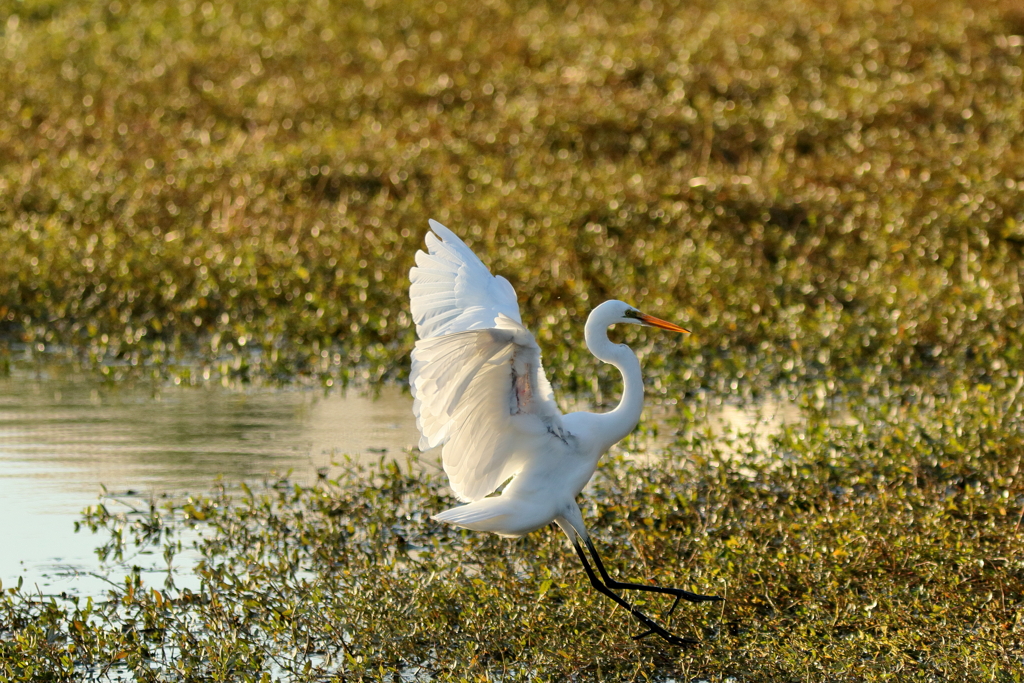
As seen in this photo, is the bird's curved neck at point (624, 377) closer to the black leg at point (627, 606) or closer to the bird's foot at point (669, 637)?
the black leg at point (627, 606)

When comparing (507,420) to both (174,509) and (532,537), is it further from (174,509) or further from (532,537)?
(174,509)

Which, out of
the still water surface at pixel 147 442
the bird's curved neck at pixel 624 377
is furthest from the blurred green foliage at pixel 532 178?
the bird's curved neck at pixel 624 377

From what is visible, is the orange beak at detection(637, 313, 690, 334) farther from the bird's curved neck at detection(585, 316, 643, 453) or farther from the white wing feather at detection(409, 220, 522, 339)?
the white wing feather at detection(409, 220, 522, 339)

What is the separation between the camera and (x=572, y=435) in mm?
4102

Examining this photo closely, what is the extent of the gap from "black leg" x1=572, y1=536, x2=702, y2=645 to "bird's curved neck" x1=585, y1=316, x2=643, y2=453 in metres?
0.37

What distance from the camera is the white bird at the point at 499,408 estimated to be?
366cm

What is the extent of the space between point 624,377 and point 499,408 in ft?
1.38

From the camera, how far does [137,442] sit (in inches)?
246

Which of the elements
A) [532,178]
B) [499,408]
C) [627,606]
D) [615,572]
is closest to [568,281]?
[532,178]

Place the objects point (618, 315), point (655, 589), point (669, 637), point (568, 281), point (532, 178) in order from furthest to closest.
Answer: point (532, 178) < point (568, 281) < point (618, 315) < point (655, 589) < point (669, 637)

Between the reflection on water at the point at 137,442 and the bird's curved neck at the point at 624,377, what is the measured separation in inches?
60.5

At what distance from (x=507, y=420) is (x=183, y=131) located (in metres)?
8.18

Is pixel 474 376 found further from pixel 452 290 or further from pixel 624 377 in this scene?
pixel 624 377

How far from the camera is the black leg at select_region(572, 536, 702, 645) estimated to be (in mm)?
3873
